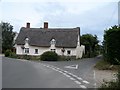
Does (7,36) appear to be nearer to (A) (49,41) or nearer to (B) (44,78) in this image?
(A) (49,41)

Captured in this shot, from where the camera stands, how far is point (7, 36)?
10025 centimetres

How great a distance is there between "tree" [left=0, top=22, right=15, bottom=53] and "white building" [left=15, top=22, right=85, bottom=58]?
24.3 m

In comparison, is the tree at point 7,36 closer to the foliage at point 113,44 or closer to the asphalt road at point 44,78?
the foliage at point 113,44

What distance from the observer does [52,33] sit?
68.5 m

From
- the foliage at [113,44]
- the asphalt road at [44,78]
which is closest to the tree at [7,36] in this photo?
the foliage at [113,44]

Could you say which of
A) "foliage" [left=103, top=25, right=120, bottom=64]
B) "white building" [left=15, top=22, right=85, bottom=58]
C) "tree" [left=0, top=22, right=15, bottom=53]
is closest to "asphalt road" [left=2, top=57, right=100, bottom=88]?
"foliage" [left=103, top=25, right=120, bottom=64]

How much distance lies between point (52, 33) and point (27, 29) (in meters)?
6.78

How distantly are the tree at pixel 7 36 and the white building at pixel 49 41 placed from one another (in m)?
24.3

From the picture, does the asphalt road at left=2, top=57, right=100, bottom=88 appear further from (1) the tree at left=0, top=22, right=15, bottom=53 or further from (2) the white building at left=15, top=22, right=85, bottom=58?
(1) the tree at left=0, top=22, right=15, bottom=53

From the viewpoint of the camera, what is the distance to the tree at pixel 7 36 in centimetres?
9425

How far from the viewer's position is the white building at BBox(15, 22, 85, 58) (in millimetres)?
64562

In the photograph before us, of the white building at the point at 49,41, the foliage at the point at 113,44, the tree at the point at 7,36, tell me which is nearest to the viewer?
the foliage at the point at 113,44

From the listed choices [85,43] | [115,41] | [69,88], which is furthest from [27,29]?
[69,88]

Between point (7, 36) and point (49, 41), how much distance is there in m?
37.0
